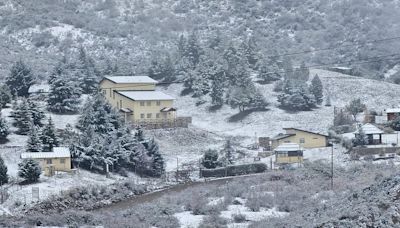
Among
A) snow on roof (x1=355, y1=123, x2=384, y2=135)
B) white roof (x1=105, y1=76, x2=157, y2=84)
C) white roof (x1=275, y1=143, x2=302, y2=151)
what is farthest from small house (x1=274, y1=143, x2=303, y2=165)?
white roof (x1=105, y1=76, x2=157, y2=84)

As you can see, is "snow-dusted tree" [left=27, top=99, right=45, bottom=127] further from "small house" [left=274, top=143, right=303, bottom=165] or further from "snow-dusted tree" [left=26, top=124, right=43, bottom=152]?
"small house" [left=274, top=143, right=303, bottom=165]

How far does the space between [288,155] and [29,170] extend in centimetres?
1937

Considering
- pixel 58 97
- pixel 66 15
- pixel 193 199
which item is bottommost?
pixel 193 199

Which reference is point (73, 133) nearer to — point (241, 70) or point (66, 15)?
point (241, 70)

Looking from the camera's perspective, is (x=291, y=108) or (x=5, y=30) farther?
(x=5, y=30)

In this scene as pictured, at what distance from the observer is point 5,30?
11825 centimetres

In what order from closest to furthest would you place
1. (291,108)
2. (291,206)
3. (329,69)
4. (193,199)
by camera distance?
(291,206)
(193,199)
(291,108)
(329,69)

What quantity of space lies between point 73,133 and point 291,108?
24.4 metres

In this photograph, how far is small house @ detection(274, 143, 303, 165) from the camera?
65.8m

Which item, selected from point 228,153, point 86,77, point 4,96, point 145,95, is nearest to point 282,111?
point 145,95

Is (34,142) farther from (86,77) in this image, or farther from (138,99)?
(86,77)

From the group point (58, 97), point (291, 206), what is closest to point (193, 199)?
point (291, 206)

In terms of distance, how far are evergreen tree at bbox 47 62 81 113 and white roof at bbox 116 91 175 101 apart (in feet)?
16.7

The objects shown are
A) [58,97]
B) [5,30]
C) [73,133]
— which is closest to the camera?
[73,133]
